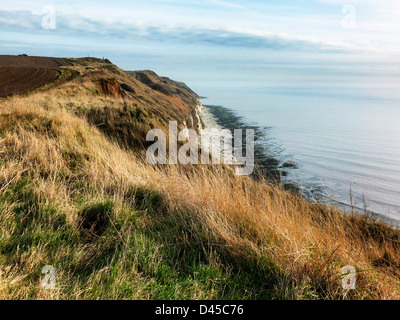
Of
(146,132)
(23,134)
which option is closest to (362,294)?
(23,134)

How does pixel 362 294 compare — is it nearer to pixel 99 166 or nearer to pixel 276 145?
pixel 99 166

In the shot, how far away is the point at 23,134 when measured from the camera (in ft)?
21.1

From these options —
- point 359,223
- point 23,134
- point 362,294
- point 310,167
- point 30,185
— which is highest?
point 23,134

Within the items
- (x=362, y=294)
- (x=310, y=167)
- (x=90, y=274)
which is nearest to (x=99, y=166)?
(x=90, y=274)

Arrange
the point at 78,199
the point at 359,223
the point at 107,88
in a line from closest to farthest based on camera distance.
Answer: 1. the point at 78,199
2. the point at 359,223
3. the point at 107,88

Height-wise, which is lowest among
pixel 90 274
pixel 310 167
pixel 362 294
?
pixel 310 167

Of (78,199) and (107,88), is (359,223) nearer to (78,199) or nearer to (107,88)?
(78,199)

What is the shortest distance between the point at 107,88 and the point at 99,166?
61.8ft

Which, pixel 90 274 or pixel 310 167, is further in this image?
pixel 310 167

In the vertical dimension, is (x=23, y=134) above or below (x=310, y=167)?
above

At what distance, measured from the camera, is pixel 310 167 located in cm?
3309

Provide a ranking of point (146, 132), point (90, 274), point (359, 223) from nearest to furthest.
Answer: point (90, 274), point (359, 223), point (146, 132)
